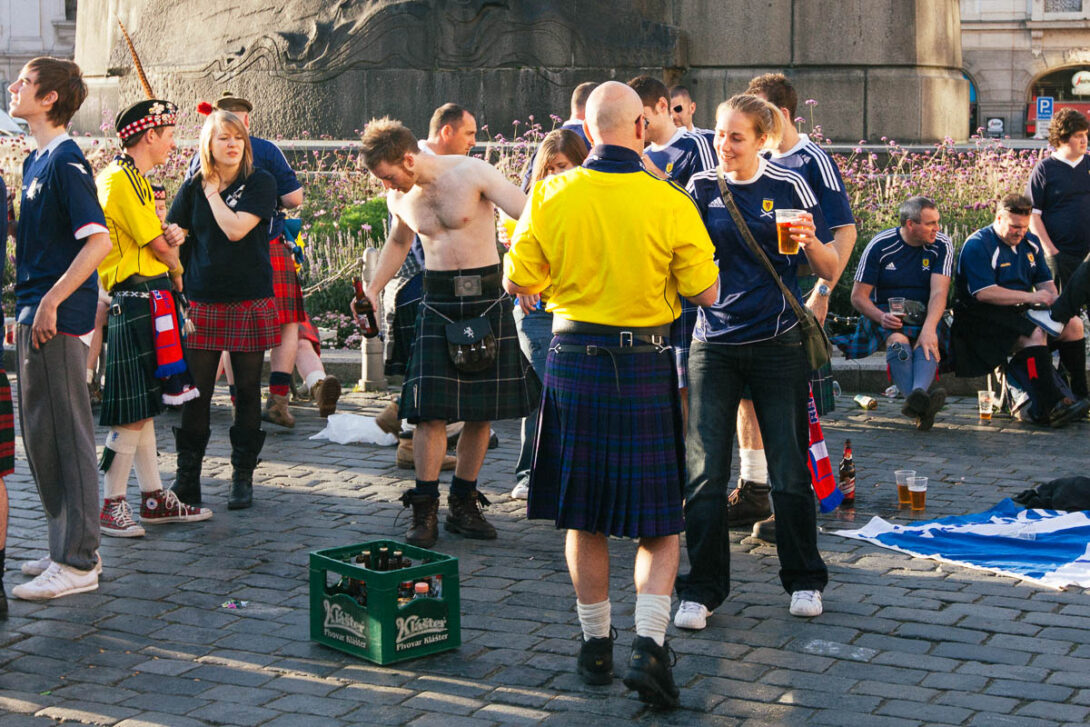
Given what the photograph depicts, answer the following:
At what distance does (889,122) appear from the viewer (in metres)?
16.2

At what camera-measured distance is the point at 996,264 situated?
33.7 feet

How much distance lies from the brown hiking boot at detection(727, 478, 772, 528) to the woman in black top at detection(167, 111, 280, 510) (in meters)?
2.51

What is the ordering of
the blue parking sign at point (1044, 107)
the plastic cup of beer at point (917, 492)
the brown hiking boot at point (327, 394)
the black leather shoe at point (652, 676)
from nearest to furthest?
the black leather shoe at point (652, 676) → the plastic cup of beer at point (917, 492) → the brown hiking boot at point (327, 394) → the blue parking sign at point (1044, 107)

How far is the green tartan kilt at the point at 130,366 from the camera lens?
709 cm

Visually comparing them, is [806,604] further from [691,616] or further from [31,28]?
[31,28]

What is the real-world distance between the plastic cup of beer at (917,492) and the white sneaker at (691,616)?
7.36 feet

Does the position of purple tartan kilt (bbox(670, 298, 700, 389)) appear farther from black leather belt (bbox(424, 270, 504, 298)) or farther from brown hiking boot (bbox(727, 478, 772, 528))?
black leather belt (bbox(424, 270, 504, 298))

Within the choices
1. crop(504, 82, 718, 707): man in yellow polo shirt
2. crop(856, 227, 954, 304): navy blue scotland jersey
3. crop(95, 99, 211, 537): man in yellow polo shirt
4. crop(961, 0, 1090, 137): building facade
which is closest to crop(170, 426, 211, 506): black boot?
crop(95, 99, 211, 537): man in yellow polo shirt

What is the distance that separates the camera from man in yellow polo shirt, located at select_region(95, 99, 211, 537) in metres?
7.09

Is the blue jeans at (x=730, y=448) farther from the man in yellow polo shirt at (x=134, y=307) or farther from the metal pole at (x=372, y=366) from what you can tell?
the metal pole at (x=372, y=366)

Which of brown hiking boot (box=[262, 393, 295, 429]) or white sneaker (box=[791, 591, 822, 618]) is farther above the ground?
brown hiking boot (box=[262, 393, 295, 429])

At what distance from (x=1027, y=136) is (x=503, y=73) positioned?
1468 inches

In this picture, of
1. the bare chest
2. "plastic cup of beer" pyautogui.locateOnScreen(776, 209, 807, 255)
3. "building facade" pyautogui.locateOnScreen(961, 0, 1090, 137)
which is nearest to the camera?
"plastic cup of beer" pyautogui.locateOnScreen(776, 209, 807, 255)

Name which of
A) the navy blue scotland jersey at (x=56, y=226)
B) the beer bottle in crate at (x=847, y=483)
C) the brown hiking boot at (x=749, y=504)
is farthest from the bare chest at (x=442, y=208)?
the beer bottle in crate at (x=847, y=483)
